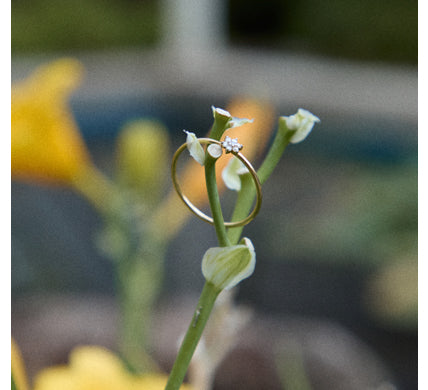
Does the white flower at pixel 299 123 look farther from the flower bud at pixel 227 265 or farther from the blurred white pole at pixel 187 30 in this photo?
the blurred white pole at pixel 187 30

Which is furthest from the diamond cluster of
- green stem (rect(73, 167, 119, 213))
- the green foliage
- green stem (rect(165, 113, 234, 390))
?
the green foliage

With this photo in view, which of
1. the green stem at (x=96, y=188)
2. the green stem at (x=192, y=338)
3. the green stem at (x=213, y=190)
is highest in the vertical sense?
the green stem at (x=213, y=190)

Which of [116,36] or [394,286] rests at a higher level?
[394,286]

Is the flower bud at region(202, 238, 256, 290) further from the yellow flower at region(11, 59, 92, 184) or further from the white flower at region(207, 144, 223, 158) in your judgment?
the yellow flower at region(11, 59, 92, 184)

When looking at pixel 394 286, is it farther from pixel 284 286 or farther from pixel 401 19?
pixel 401 19

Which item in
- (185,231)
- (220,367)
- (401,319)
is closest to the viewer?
(220,367)

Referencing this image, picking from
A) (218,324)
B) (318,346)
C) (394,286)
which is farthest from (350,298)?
(218,324)

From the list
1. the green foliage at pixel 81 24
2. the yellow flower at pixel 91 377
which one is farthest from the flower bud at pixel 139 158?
the green foliage at pixel 81 24

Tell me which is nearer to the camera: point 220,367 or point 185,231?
point 220,367
